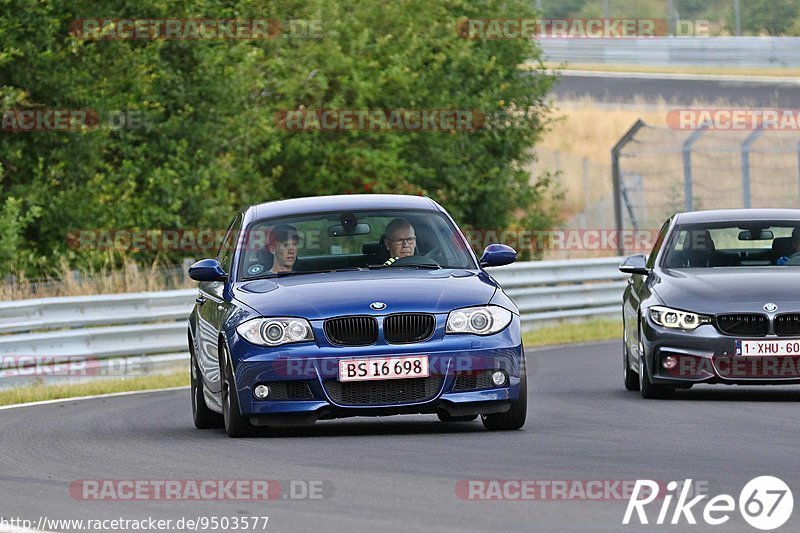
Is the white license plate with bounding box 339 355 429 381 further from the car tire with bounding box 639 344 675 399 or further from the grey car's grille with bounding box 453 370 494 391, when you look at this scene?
the car tire with bounding box 639 344 675 399

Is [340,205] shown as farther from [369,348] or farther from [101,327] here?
[101,327]

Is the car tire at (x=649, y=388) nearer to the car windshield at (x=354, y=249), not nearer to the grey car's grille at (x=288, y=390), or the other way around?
the car windshield at (x=354, y=249)

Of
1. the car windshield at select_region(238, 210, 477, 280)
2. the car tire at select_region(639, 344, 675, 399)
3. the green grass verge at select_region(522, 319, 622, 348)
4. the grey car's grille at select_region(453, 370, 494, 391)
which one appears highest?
the car windshield at select_region(238, 210, 477, 280)

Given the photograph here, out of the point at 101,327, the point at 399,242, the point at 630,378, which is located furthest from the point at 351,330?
the point at 101,327

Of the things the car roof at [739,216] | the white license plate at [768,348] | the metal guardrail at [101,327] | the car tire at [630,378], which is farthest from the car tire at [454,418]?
the metal guardrail at [101,327]

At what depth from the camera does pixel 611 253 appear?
109ft

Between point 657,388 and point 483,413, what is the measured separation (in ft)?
11.0

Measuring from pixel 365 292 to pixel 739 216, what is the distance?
194 inches

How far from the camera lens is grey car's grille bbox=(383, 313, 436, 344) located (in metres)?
10.9

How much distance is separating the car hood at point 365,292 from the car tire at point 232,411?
1.42ft

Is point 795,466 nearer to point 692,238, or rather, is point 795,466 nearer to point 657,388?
point 657,388

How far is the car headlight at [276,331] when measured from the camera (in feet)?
35.7

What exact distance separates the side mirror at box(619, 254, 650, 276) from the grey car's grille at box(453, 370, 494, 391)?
4101 millimetres

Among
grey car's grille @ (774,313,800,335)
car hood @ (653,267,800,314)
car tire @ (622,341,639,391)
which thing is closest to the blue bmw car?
car hood @ (653,267,800,314)
